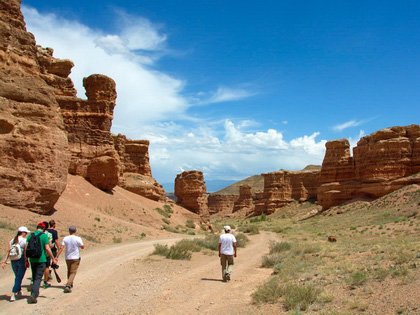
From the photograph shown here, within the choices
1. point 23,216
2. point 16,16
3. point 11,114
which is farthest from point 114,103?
point 23,216

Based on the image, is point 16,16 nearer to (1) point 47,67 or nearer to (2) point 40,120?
(2) point 40,120

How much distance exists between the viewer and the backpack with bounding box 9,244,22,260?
7.60 metres

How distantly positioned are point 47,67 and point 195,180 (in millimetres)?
24902

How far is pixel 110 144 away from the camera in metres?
30.6

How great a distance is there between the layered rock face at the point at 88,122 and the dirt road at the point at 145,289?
16094 millimetres

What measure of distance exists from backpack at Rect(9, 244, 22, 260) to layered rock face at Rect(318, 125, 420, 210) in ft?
131

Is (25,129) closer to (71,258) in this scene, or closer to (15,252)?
(71,258)

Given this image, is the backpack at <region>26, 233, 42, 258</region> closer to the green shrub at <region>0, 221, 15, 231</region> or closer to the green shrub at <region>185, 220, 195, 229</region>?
the green shrub at <region>0, 221, 15, 231</region>

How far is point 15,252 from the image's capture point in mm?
7617

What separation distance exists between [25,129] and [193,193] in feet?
105

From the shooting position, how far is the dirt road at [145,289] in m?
7.30

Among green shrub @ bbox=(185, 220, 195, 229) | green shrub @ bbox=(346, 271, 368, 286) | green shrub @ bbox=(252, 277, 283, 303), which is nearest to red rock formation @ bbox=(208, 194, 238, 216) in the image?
green shrub @ bbox=(185, 220, 195, 229)

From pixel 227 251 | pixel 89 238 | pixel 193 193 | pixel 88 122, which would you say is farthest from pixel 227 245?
pixel 193 193

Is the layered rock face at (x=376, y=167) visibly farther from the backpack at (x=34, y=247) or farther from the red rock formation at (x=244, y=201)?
the backpack at (x=34, y=247)
